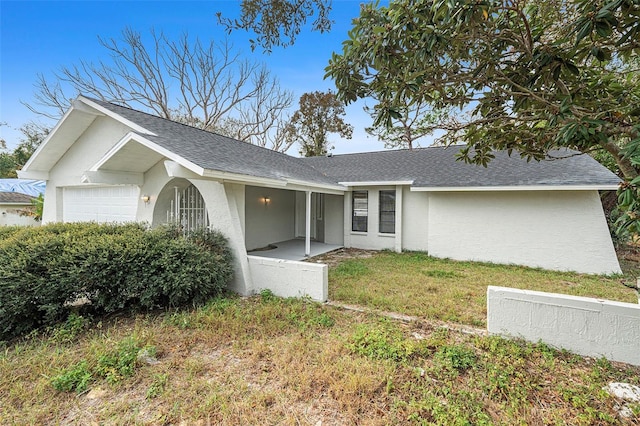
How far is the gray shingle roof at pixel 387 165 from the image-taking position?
24.2 feet

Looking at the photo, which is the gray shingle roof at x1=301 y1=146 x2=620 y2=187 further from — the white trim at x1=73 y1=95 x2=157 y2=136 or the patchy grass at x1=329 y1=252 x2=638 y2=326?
the white trim at x1=73 y1=95 x2=157 y2=136

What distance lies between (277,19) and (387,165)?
9782mm

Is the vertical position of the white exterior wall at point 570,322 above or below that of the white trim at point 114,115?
below

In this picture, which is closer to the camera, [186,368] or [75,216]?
[186,368]

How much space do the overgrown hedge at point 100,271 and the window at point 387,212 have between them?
7.63 meters

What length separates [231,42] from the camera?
69.6 ft

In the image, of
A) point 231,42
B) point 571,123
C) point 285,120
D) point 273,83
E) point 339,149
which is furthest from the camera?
point 339,149

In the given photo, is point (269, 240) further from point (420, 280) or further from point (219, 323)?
point (219, 323)

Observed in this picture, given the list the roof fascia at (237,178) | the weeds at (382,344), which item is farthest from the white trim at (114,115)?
the weeds at (382,344)

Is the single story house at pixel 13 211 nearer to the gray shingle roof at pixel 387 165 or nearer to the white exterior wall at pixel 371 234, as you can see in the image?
the gray shingle roof at pixel 387 165

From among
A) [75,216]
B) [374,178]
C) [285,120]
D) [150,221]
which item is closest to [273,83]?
[285,120]

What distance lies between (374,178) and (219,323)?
29.3 feet

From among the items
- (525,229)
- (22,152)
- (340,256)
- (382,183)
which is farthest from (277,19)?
(22,152)

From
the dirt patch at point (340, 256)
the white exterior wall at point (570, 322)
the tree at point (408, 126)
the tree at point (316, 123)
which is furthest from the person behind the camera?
the tree at point (316, 123)
